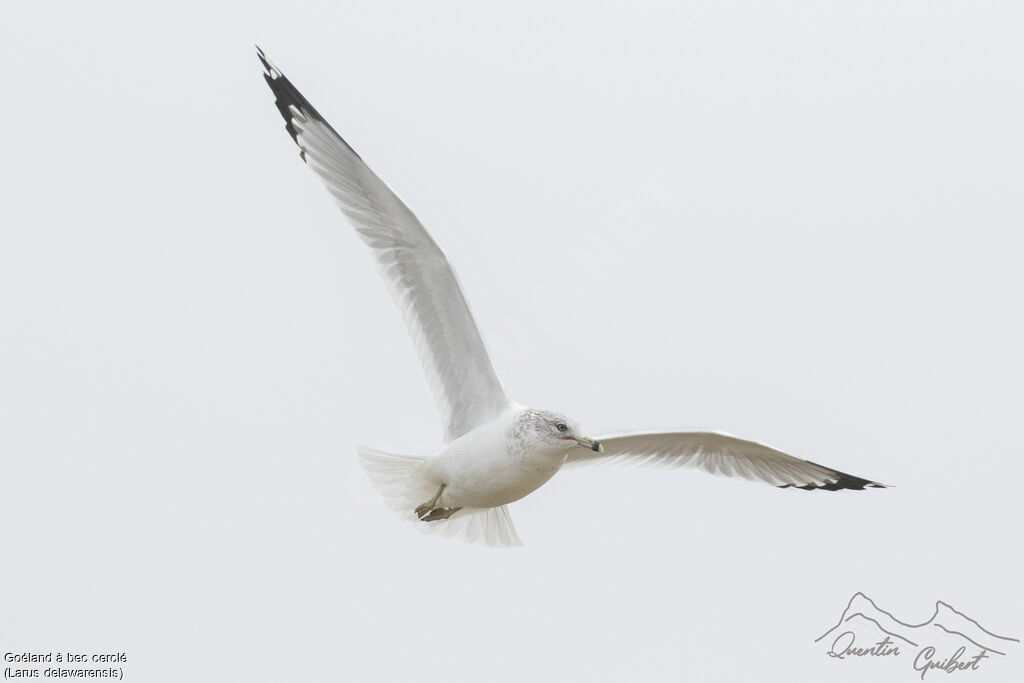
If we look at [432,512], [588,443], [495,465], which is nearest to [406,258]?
[495,465]

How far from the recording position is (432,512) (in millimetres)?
8312

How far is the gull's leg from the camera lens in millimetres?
8164

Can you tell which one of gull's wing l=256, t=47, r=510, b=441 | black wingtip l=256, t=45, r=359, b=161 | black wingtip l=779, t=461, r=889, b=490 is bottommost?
black wingtip l=779, t=461, r=889, b=490

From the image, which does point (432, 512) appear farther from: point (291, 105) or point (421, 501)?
point (291, 105)

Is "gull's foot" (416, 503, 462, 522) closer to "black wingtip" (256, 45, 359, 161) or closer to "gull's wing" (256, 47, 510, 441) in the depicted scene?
"gull's wing" (256, 47, 510, 441)

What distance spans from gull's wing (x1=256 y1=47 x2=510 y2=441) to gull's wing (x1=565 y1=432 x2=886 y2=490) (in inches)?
35.2

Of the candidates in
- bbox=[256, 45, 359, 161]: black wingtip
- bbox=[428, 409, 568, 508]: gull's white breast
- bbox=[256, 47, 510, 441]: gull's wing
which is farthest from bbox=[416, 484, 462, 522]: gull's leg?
bbox=[256, 45, 359, 161]: black wingtip

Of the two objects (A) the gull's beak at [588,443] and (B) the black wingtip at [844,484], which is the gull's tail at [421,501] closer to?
(A) the gull's beak at [588,443]

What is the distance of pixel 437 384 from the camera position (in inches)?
319

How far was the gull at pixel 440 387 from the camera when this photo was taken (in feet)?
25.0

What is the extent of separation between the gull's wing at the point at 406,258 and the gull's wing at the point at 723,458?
2.94 ft

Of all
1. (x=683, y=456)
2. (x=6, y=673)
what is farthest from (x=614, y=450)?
(x=6, y=673)

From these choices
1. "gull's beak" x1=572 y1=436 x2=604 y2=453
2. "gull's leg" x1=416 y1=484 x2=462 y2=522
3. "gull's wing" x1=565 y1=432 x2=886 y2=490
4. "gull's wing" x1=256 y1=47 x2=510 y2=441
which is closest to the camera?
"gull's beak" x1=572 y1=436 x2=604 y2=453

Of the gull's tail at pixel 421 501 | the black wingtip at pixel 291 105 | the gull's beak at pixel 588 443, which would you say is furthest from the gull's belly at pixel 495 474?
the black wingtip at pixel 291 105
